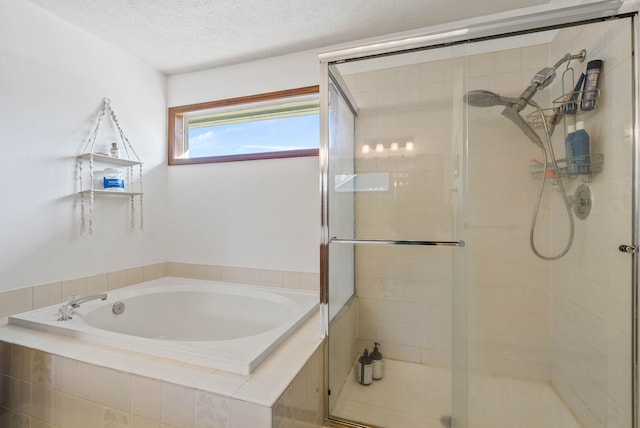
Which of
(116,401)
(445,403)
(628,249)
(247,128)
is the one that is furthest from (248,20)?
(445,403)

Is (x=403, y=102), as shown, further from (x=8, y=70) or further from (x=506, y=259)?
(x=8, y=70)

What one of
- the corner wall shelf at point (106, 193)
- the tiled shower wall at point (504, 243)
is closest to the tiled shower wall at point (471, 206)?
the tiled shower wall at point (504, 243)

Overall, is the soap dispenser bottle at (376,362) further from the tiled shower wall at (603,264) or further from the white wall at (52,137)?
the white wall at (52,137)

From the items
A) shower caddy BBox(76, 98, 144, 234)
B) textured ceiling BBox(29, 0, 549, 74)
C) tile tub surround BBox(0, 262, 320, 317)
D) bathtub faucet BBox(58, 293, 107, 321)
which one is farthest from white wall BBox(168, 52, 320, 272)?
bathtub faucet BBox(58, 293, 107, 321)

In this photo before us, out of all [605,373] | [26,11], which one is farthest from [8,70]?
[605,373]

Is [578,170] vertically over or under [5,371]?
over

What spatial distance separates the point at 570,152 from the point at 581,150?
47mm

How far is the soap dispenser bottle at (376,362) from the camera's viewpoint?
71.0 inches

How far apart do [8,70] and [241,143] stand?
1354 mm

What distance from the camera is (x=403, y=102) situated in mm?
1785

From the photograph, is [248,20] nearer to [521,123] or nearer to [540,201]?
[521,123]

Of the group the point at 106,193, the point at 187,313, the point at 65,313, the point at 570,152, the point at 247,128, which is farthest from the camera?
the point at 247,128

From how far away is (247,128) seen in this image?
7.95ft

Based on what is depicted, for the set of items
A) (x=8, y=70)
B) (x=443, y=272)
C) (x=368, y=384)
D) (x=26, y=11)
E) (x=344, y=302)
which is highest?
(x=26, y=11)
